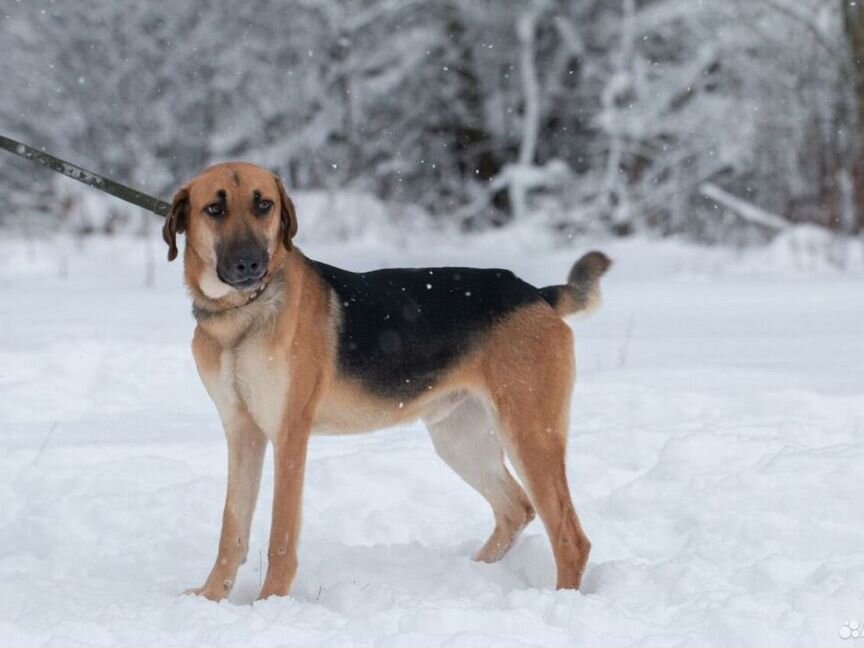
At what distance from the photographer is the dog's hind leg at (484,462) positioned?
17.0ft

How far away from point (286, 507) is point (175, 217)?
45.8 inches

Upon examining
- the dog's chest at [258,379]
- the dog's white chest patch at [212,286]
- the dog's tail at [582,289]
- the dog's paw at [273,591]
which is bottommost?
the dog's paw at [273,591]

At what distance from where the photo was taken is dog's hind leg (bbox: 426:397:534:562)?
17.0 feet

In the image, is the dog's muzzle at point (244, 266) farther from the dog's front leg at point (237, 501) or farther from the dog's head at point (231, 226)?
the dog's front leg at point (237, 501)

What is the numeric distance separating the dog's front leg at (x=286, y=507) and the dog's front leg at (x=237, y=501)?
0.22 m

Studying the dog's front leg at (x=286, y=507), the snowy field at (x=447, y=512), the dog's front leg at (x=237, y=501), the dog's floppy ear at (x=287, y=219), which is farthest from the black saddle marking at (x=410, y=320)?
the snowy field at (x=447, y=512)

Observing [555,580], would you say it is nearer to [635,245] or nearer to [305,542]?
[305,542]

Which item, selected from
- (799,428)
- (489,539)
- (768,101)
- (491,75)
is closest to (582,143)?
(491,75)

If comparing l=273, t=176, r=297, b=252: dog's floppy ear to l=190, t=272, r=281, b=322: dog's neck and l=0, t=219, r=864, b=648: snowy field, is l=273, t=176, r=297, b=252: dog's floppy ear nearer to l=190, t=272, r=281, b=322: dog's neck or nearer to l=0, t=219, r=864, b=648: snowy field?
l=190, t=272, r=281, b=322: dog's neck

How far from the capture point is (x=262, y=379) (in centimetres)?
427

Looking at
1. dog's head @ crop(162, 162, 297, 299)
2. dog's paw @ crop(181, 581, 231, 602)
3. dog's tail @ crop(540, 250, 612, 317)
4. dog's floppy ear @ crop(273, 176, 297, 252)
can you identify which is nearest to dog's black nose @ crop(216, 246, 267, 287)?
dog's head @ crop(162, 162, 297, 299)

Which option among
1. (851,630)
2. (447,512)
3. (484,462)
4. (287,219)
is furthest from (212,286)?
(851,630)

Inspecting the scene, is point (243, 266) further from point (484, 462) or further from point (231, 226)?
point (484, 462)

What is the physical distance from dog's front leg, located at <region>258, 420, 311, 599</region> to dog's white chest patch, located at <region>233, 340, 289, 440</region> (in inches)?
3.7
